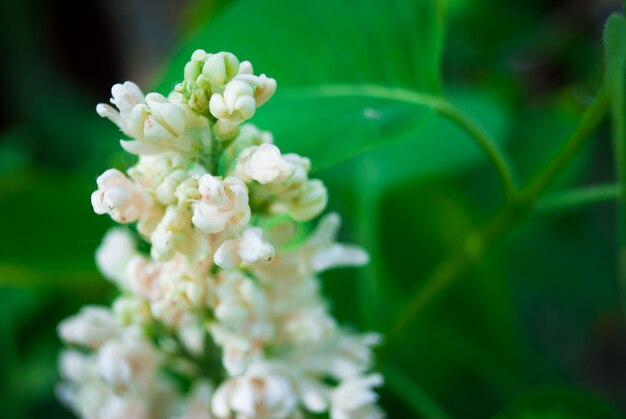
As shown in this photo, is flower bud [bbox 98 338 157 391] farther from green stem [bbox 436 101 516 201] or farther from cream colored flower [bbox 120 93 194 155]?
green stem [bbox 436 101 516 201]

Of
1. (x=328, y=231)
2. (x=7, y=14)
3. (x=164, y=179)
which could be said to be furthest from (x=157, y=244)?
(x=7, y=14)

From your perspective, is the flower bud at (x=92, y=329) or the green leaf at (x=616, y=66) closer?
the green leaf at (x=616, y=66)

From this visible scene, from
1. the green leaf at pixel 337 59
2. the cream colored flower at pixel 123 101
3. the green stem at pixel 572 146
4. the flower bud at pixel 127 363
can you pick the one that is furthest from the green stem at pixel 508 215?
the cream colored flower at pixel 123 101

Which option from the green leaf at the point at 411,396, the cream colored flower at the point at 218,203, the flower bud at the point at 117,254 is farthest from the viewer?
the green leaf at the point at 411,396

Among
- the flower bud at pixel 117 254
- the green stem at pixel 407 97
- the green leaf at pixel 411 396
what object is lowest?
the green leaf at pixel 411 396

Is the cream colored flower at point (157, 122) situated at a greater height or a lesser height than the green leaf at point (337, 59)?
lesser

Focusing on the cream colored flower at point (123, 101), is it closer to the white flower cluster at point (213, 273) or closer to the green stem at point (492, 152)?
the white flower cluster at point (213, 273)

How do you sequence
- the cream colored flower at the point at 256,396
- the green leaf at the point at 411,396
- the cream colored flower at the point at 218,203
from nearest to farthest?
the cream colored flower at the point at 218,203 < the cream colored flower at the point at 256,396 < the green leaf at the point at 411,396
